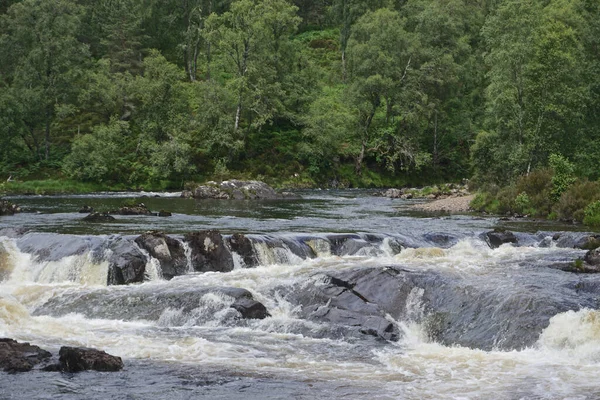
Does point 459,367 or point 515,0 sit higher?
point 515,0

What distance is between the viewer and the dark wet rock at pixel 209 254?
25062 mm

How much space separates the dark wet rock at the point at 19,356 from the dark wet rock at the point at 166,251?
8941 mm

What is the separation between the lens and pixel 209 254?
2525cm

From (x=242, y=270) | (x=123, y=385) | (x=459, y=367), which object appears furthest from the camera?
(x=242, y=270)

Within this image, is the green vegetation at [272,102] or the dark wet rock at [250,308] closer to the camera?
the dark wet rock at [250,308]

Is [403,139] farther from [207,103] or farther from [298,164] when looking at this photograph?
[207,103]

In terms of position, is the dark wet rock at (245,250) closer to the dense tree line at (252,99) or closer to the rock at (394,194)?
the dense tree line at (252,99)

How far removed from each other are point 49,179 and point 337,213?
32125mm

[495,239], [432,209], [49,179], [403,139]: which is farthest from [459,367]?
[403,139]

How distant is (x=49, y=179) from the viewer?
5997 cm

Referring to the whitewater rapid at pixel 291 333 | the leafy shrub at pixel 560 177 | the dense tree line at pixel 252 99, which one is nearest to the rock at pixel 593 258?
the whitewater rapid at pixel 291 333

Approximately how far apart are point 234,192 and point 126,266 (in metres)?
31.1

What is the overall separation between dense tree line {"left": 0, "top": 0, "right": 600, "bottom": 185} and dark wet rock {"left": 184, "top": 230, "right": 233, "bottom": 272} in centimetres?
3020

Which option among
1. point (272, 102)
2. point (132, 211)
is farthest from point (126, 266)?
point (272, 102)
